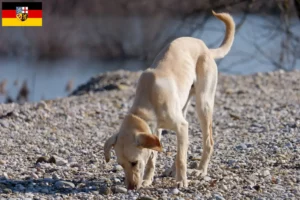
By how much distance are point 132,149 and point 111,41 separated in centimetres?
1848

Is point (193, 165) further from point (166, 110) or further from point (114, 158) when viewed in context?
point (166, 110)

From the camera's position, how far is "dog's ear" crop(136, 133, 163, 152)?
624 centimetres

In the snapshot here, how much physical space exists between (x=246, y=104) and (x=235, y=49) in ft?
32.2

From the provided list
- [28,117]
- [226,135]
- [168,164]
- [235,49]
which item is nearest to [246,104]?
[226,135]

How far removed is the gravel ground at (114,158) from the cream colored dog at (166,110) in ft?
0.73

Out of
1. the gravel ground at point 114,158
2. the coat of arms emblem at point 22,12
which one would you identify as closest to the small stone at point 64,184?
the gravel ground at point 114,158

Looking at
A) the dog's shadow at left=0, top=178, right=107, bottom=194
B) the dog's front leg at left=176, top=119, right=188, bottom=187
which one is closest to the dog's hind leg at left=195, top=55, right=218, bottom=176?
the dog's front leg at left=176, top=119, right=188, bottom=187

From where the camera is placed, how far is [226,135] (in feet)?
31.9

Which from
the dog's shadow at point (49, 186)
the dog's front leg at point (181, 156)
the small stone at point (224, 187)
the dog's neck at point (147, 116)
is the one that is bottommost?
the dog's shadow at point (49, 186)

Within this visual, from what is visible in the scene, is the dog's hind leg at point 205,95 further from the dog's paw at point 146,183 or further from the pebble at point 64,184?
the pebble at point 64,184

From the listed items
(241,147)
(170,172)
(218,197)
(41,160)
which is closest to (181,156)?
(170,172)

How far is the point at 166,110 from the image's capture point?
6742 millimetres

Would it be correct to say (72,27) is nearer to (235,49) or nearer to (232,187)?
(235,49)

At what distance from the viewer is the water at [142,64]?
1880 centimetres
